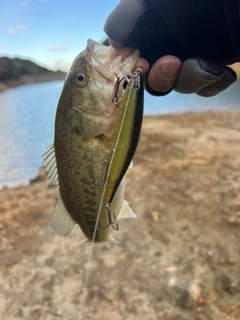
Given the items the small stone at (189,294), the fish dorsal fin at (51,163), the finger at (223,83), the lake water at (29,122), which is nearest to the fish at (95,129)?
the fish dorsal fin at (51,163)

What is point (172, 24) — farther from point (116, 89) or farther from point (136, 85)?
point (136, 85)

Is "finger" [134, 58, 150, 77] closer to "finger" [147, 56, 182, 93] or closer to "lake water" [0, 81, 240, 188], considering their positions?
"finger" [147, 56, 182, 93]

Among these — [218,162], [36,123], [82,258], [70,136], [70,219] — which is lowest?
[36,123]

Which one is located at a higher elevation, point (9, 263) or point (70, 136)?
point (70, 136)

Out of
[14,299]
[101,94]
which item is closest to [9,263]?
[14,299]

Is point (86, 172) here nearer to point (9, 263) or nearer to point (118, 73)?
point (118, 73)

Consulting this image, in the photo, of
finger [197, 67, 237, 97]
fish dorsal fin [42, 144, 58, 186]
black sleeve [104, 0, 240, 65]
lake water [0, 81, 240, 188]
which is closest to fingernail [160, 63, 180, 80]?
black sleeve [104, 0, 240, 65]

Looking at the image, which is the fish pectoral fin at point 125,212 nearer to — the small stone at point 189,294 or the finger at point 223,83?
the finger at point 223,83
